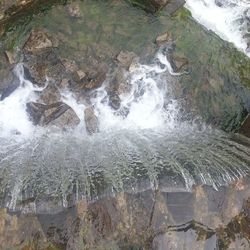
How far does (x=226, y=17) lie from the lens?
8.32 metres

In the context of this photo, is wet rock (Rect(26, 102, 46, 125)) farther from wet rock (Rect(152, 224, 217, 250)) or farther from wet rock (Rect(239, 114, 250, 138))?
wet rock (Rect(239, 114, 250, 138))

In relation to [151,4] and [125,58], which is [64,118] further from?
[151,4]

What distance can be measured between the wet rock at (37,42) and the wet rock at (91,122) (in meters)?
1.21

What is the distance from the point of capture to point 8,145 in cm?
666

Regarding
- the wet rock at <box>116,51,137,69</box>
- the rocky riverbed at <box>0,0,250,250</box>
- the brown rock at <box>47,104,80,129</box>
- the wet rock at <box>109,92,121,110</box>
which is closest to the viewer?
the brown rock at <box>47,104,80,129</box>

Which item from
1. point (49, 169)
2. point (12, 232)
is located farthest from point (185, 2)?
point (12, 232)

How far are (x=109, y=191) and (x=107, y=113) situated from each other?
81.4 inches

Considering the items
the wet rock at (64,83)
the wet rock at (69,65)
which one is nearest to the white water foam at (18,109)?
the wet rock at (64,83)

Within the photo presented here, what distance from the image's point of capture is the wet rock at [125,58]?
7.46m

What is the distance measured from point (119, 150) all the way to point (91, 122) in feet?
2.60

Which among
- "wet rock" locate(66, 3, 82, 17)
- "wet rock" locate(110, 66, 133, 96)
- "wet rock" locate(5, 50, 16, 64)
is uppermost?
"wet rock" locate(66, 3, 82, 17)

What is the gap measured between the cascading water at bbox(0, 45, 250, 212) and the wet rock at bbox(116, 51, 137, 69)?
13 cm

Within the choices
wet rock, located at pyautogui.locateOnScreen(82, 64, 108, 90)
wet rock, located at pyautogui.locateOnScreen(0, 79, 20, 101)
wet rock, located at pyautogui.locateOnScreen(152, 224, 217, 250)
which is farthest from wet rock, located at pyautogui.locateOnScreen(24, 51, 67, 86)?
wet rock, located at pyautogui.locateOnScreen(152, 224, 217, 250)

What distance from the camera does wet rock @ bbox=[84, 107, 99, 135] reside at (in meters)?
7.04
